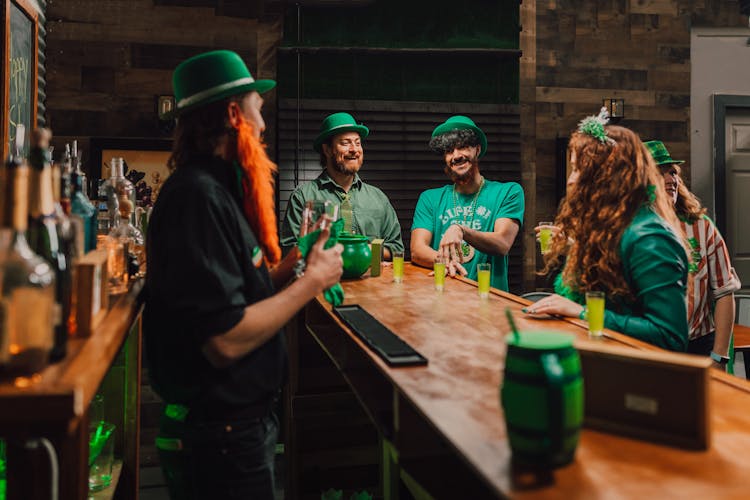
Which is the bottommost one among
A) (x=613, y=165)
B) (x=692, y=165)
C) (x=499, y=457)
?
(x=499, y=457)

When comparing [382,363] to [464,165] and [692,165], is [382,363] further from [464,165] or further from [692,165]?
[692,165]

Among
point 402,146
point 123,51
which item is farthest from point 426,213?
point 123,51

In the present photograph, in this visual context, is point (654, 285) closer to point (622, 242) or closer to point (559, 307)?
point (622, 242)

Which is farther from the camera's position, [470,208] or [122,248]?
[470,208]

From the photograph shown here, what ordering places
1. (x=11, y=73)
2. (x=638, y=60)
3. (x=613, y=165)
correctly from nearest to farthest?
(x=613, y=165)
(x=11, y=73)
(x=638, y=60)

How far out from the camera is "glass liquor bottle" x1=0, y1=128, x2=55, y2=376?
3.41 ft

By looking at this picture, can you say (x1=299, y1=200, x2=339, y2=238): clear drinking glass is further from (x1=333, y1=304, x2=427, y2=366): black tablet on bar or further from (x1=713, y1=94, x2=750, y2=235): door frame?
(x1=713, y1=94, x2=750, y2=235): door frame

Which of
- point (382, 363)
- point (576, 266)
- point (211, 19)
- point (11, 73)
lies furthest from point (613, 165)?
point (211, 19)

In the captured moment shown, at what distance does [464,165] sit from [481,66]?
5.71 feet

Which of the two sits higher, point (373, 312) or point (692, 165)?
point (692, 165)

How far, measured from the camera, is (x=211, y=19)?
4691mm

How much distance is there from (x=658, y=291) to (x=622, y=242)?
203mm

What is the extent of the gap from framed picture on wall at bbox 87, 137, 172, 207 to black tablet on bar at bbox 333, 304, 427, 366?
276cm

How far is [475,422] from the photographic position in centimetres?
115
